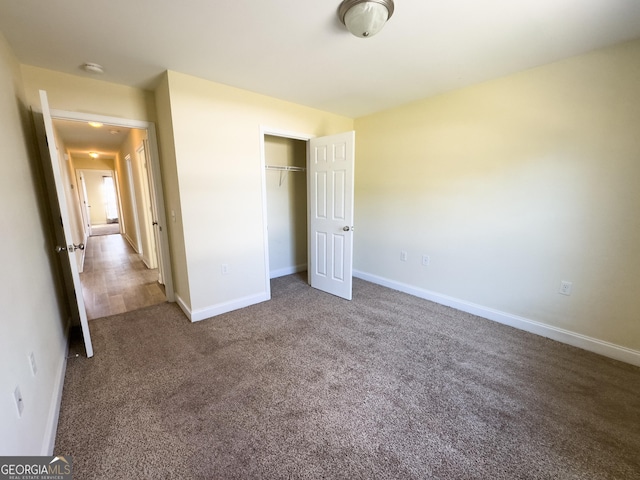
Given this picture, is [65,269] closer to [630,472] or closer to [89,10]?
[89,10]

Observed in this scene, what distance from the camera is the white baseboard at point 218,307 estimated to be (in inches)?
109

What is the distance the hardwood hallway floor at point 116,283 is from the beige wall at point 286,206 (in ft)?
5.62

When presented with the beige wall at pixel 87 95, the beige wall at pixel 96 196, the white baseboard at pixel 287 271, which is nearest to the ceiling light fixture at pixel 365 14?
the beige wall at pixel 87 95

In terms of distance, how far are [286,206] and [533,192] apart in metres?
3.06

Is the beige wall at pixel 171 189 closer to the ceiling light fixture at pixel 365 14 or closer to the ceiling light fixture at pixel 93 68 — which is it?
the ceiling light fixture at pixel 93 68

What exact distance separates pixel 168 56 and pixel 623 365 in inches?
174

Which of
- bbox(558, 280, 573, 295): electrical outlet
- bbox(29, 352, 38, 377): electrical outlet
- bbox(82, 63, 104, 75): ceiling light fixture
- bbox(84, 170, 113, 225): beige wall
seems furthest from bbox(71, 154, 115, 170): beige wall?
bbox(558, 280, 573, 295): electrical outlet

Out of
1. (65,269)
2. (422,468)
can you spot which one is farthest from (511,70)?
(65,269)

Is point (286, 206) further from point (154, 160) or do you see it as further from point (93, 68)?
point (93, 68)

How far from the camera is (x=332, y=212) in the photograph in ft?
10.9

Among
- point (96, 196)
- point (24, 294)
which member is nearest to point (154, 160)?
point (24, 294)

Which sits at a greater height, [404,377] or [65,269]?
[65,269]

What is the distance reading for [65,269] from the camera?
2.63 meters
